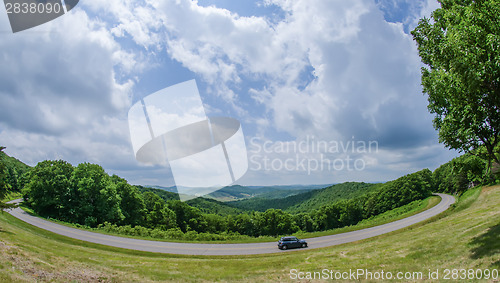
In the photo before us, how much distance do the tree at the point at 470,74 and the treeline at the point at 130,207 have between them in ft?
163

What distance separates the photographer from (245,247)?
3000cm

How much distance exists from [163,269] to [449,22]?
72.9ft

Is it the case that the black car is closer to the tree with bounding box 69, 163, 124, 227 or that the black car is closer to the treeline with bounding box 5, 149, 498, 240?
the treeline with bounding box 5, 149, 498, 240

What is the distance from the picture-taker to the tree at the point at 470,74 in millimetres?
8992

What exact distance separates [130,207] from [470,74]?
6810cm

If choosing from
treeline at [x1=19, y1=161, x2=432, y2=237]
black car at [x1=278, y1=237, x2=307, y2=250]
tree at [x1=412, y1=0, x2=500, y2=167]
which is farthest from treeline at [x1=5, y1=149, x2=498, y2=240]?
black car at [x1=278, y1=237, x2=307, y2=250]

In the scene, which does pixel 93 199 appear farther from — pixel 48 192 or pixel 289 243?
pixel 289 243

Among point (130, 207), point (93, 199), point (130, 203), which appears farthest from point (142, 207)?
point (93, 199)

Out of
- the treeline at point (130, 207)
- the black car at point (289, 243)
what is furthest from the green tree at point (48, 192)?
the black car at point (289, 243)

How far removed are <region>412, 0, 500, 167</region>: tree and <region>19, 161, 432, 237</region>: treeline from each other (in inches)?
1952

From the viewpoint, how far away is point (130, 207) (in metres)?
60.2

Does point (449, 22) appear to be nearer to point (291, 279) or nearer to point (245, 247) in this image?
point (291, 279)

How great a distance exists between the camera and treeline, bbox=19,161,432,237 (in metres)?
49.7

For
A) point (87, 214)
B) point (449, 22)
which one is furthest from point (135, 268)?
point (87, 214)
